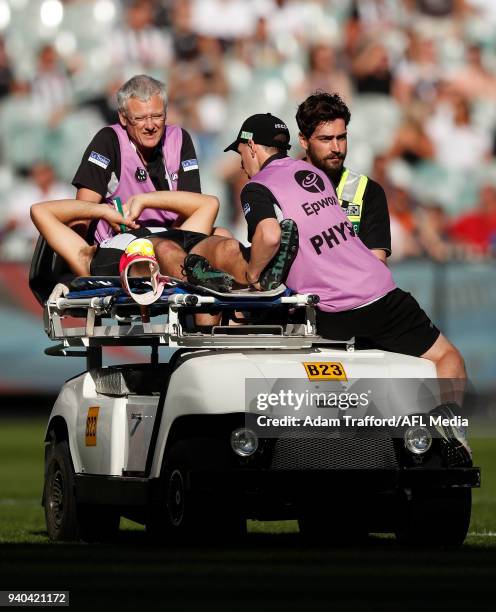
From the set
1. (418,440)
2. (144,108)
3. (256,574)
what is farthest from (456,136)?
(256,574)

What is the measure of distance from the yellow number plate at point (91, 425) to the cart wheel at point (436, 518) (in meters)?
1.71

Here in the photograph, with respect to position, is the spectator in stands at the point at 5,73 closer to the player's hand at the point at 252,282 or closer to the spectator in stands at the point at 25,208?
the spectator in stands at the point at 25,208

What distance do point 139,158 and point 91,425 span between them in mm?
1620

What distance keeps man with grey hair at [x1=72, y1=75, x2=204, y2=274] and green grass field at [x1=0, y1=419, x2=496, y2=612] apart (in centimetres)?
195

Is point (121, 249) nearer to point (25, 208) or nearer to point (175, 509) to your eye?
point (175, 509)

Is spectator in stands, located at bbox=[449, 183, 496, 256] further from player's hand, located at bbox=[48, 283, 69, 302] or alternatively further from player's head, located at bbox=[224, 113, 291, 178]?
player's head, located at bbox=[224, 113, 291, 178]

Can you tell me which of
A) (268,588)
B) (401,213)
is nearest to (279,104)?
(401,213)

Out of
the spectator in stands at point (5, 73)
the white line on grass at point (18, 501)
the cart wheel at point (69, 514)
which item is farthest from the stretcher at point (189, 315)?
the spectator in stands at point (5, 73)

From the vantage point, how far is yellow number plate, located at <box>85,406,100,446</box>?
9.05 meters

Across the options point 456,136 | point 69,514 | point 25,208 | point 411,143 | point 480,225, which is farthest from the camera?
point 456,136

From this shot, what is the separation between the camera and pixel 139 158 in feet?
31.9

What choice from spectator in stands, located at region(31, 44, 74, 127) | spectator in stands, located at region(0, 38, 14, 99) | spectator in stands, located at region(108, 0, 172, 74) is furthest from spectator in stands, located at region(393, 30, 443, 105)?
spectator in stands, located at region(0, 38, 14, 99)

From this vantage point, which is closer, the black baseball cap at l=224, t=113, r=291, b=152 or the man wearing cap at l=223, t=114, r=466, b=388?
the man wearing cap at l=223, t=114, r=466, b=388

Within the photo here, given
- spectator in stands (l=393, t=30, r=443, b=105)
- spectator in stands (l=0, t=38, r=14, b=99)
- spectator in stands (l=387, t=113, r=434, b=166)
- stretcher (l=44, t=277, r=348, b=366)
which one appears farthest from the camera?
spectator in stands (l=393, t=30, r=443, b=105)
